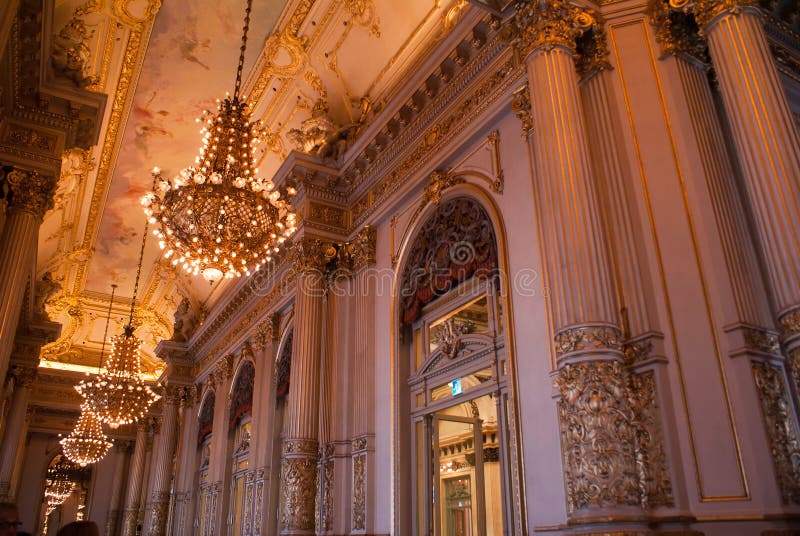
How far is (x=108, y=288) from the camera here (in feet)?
51.2

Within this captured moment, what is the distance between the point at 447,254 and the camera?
6637 millimetres

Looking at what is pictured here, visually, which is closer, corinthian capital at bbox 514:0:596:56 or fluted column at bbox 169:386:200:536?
corinthian capital at bbox 514:0:596:56

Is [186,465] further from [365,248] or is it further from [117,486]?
[365,248]

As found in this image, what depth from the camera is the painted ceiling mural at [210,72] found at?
7.77 m

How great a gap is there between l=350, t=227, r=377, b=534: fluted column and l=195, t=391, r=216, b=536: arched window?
19.7 ft

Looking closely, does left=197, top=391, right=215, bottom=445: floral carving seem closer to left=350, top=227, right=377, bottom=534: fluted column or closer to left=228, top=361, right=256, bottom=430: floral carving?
left=228, top=361, right=256, bottom=430: floral carving

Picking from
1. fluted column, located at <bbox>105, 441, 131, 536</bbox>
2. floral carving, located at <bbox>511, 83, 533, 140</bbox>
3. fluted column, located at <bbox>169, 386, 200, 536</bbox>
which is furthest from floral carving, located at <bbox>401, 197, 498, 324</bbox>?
fluted column, located at <bbox>105, 441, 131, 536</bbox>

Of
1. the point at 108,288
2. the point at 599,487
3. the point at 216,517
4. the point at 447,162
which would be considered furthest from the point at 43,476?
the point at 599,487

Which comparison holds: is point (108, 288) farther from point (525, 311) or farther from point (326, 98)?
point (525, 311)

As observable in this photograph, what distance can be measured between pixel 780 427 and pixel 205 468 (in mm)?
12204

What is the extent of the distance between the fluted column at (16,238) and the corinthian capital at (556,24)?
5.08 meters

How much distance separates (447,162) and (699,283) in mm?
3304

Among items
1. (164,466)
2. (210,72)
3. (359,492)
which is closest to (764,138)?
(359,492)

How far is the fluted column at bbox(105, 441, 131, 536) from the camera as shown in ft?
62.0
